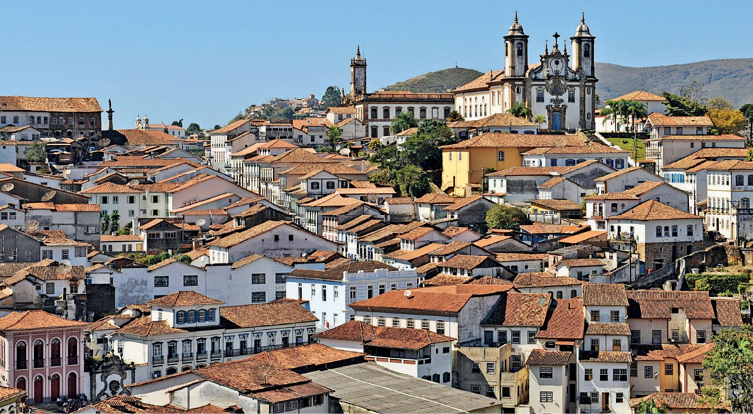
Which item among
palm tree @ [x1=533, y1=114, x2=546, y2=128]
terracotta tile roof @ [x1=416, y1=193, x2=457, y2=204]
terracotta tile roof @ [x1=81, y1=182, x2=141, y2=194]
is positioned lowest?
terracotta tile roof @ [x1=416, y1=193, x2=457, y2=204]

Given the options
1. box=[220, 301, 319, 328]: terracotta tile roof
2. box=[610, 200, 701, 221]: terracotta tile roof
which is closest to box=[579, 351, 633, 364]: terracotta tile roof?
box=[220, 301, 319, 328]: terracotta tile roof

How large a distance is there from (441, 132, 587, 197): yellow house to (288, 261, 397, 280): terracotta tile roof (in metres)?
24.1

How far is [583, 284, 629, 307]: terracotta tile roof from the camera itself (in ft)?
186

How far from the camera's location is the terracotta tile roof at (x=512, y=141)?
291 feet

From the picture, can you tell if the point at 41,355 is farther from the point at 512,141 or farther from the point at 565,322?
the point at 512,141

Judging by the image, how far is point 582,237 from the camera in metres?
69.9

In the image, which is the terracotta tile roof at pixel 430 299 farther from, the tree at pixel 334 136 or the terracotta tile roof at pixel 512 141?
the tree at pixel 334 136

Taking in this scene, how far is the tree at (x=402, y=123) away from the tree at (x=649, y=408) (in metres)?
59.9

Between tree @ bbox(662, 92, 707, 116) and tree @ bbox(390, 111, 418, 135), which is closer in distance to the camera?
tree @ bbox(662, 92, 707, 116)

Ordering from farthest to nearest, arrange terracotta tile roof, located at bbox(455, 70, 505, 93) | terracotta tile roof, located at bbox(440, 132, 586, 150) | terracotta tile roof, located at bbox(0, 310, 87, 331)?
terracotta tile roof, located at bbox(455, 70, 505, 93)
terracotta tile roof, located at bbox(440, 132, 586, 150)
terracotta tile roof, located at bbox(0, 310, 87, 331)

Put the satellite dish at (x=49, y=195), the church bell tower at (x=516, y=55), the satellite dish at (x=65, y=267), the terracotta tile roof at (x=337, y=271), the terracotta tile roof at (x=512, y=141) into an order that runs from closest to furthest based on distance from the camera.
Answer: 1. the terracotta tile roof at (x=337, y=271)
2. the satellite dish at (x=65, y=267)
3. the satellite dish at (x=49, y=195)
4. the terracotta tile roof at (x=512, y=141)
5. the church bell tower at (x=516, y=55)

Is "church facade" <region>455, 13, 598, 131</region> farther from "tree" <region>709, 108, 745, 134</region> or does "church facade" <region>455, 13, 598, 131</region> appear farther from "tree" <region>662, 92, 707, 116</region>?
"tree" <region>709, 108, 745, 134</region>

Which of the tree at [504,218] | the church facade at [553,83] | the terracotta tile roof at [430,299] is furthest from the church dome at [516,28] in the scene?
the terracotta tile roof at [430,299]

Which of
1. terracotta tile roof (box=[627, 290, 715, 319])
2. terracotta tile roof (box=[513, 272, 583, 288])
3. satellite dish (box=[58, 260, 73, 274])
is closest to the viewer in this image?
terracotta tile roof (box=[627, 290, 715, 319])
